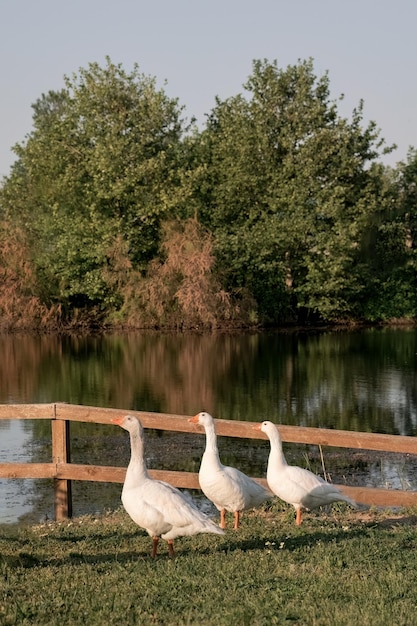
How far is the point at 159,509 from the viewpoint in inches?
299

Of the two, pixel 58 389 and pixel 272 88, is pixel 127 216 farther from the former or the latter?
pixel 58 389

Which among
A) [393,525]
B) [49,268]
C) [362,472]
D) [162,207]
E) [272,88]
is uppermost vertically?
[272,88]

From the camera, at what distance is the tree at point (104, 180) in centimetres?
6056

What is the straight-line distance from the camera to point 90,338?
56.6 m

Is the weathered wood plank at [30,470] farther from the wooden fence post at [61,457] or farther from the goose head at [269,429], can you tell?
the goose head at [269,429]

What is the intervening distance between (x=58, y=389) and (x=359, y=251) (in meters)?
38.8

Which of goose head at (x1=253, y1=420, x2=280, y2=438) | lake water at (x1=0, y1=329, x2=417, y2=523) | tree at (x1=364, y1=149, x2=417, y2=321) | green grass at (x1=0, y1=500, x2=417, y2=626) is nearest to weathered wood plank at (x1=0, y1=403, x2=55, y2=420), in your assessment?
green grass at (x1=0, y1=500, x2=417, y2=626)

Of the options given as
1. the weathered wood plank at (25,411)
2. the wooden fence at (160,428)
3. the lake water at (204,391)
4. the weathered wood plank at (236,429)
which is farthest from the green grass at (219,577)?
the lake water at (204,391)

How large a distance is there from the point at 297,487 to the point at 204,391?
21798 millimetres

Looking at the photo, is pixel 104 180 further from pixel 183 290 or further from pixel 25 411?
pixel 25 411

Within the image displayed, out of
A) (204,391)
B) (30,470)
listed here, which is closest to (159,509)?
(30,470)

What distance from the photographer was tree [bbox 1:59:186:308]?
60.6 metres

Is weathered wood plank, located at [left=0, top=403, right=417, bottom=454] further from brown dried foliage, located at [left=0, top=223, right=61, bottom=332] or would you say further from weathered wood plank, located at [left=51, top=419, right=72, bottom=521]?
brown dried foliage, located at [left=0, top=223, right=61, bottom=332]

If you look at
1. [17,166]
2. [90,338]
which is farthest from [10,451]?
[17,166]
